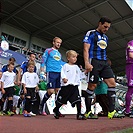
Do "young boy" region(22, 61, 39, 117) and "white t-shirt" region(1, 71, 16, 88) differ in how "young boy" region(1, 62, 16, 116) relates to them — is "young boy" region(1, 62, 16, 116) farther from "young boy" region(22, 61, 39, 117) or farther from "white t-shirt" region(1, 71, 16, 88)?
"young boy" region(22, 61, 39, 117)

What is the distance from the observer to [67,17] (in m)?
13.3

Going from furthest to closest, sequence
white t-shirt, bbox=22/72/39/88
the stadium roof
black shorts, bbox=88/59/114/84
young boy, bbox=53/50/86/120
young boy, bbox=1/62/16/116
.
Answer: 1. the stadium roof
2. young boy, bbox=1/62/16/116
3. white t-shirt, bbox=22/72/39/88
4. young boy, bbox=53/50/86/120
5. black shorts, bbox=88/59/114/84

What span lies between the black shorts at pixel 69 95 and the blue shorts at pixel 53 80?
0.78 meters

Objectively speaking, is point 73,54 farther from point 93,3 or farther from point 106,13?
point 106,13

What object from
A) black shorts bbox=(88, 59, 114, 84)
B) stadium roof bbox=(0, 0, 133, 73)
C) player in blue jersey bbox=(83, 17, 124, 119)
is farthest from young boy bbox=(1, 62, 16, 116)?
stadium roof bbox=(0, 0, 133, 73)

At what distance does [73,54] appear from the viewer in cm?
389

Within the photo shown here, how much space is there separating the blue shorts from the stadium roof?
25.8 feet

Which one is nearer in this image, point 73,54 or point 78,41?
point 73,54

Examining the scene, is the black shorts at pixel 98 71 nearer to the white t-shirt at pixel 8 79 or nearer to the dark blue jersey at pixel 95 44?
the dark blue jersey at pixel 95 44

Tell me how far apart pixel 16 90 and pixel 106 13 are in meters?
8.23

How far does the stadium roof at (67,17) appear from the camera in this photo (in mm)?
11859

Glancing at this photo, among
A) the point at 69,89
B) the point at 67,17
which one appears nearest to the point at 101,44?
the point at 69,89

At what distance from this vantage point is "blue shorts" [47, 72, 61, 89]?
4.47m

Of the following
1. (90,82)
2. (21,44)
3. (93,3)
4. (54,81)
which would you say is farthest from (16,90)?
(21,44)
